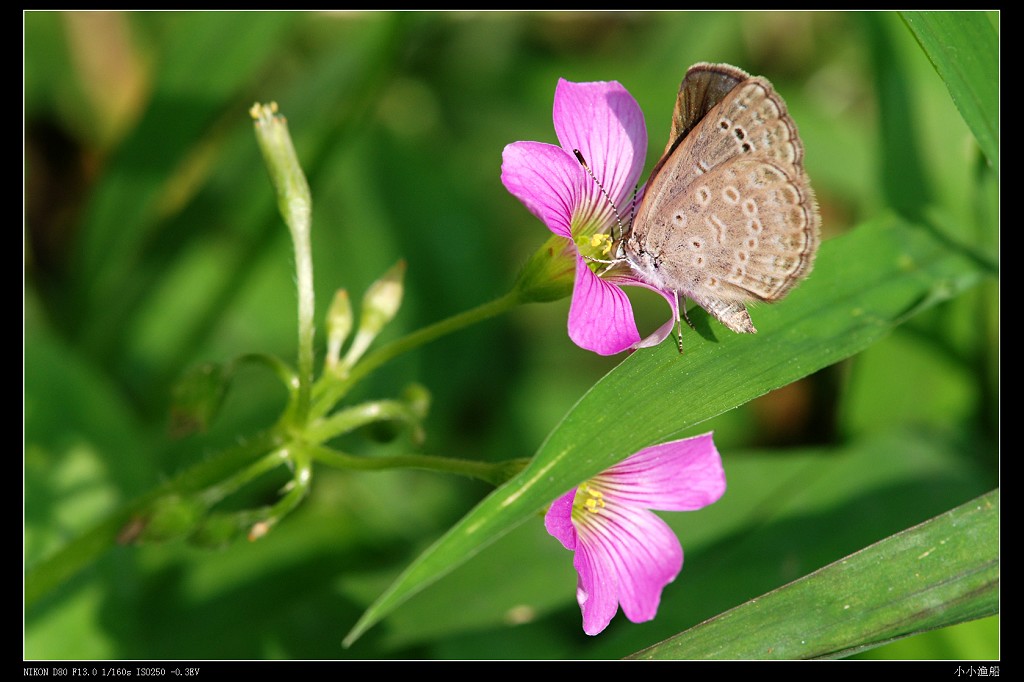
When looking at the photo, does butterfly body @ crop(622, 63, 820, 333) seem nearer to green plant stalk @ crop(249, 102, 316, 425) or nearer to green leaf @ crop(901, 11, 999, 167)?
green leaf @ crop(901, 11, 999, 167)

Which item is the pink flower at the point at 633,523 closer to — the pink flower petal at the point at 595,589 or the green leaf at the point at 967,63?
the pink flower petal at the point at 595,589

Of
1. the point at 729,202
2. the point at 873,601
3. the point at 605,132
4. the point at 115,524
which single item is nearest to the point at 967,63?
the point at 729,202

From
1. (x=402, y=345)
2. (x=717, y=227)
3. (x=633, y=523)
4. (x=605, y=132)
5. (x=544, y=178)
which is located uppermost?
(x=605, y=132)

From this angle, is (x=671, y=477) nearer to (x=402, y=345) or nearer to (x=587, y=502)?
(x=587, y=502)

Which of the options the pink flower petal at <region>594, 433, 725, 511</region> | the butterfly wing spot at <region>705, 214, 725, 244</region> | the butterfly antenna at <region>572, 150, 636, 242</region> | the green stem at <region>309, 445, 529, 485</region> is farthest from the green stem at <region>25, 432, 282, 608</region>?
the butterfly wing spot at <region>705, 214, 725, 244</region>

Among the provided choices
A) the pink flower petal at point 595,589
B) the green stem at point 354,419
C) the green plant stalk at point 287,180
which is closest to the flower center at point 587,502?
the pink flower petal at point 595,589

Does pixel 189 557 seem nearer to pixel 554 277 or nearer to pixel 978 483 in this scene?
pixel 554 277
